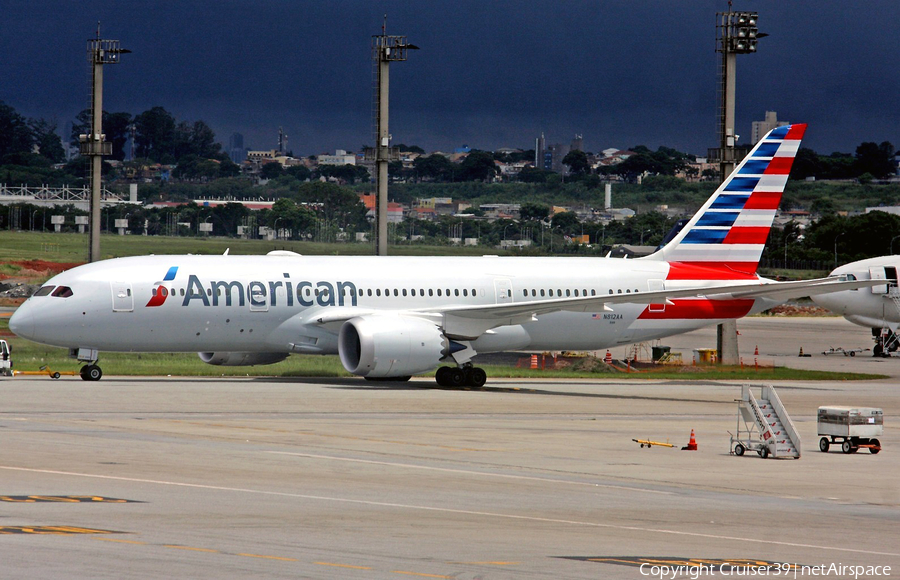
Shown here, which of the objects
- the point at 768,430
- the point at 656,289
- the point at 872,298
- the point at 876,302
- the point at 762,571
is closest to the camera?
the point at 762,571

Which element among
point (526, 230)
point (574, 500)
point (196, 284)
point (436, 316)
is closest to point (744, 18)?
point (436, 316)

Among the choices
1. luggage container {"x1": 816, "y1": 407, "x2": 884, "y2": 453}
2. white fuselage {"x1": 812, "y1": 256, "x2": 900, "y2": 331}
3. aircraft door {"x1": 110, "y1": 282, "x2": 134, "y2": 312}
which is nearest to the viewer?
luggage container {"x1": 816, "y1": 407, "x2": 884, "y2": 453}

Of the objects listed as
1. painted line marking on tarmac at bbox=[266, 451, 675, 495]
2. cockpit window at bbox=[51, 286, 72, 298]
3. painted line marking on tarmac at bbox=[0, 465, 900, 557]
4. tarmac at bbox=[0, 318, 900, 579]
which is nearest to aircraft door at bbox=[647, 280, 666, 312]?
tarmac at bbox=[0, 318, 900, 579]

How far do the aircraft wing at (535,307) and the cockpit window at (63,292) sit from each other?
25.3ft

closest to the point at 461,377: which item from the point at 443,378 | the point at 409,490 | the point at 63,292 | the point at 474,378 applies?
the point at 474,378

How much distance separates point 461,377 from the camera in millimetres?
41344

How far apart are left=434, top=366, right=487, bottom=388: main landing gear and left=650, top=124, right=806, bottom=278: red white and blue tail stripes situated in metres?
9.23

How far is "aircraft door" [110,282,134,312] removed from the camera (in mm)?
38344

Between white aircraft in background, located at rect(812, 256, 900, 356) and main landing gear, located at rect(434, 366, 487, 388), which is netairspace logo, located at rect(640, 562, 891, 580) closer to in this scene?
main landing gear, located at rect(434, 366, 487, 388)

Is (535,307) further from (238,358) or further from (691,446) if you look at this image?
(691,446)

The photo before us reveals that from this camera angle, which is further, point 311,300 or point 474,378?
point 474,378

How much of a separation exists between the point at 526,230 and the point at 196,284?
110 m

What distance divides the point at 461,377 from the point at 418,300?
2.99 metres

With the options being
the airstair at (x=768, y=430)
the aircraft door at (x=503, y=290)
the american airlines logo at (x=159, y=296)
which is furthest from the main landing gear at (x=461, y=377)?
the airstair at (x=768, y=430)
